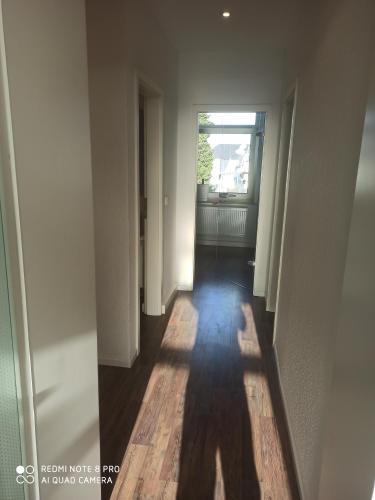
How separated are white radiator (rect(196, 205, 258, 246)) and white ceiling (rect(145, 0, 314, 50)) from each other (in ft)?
10.9

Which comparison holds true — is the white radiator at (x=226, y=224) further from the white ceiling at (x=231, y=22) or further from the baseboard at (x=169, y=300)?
the white ceiling at (x=231, y=22)

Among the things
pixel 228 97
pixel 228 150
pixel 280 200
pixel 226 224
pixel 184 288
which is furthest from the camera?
pixel 226 224

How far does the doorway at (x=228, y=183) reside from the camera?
6297 millimetres

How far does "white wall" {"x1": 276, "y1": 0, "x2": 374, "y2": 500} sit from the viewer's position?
119cm

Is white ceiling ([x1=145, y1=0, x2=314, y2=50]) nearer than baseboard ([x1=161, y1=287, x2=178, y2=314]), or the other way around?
white ceiling ([x1=145, y1=0, x2=314, y2=50])

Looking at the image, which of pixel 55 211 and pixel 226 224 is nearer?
pixel 55 211

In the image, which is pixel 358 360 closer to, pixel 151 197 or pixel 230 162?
pixel 151 197

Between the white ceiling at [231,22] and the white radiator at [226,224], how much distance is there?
3316 millimetres

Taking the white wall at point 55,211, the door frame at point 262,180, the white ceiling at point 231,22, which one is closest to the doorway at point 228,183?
the door frame at point 262,180

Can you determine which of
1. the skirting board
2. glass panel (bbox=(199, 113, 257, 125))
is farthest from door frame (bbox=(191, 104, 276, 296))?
glass panel (bbox=(199, 113, 257, 125))

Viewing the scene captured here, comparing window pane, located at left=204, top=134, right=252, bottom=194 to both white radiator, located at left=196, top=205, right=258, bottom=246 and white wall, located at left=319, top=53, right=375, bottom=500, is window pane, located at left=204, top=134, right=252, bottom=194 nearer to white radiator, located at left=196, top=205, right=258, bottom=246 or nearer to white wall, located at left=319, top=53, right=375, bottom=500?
white radiator, located at left=196, top=205, right=258, bottom=246

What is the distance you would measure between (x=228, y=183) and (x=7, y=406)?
615cm

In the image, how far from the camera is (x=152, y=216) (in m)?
3.32

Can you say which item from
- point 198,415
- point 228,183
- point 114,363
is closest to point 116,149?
point 114,363
